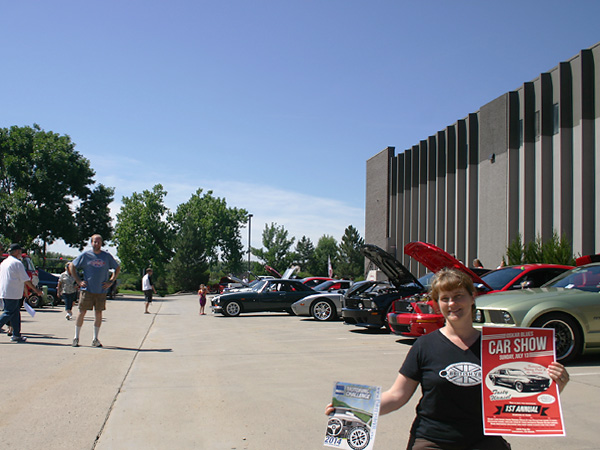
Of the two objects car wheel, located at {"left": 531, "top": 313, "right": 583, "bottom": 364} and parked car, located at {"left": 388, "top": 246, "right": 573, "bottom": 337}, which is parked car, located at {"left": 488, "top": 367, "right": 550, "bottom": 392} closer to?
car wheel, located at {"left": 531, "top": 313, "right": 583, "bottom": 364}

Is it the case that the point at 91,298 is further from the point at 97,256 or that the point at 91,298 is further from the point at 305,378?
the point at 305,378

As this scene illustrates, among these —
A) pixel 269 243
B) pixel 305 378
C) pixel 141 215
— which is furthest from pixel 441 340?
Answer: pixel 269 243

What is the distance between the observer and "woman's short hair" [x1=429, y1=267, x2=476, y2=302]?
2.87m

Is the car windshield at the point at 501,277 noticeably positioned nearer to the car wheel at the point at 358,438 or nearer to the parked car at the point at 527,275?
the parked car at the point at 527,275

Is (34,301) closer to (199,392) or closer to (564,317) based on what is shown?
(199,392)

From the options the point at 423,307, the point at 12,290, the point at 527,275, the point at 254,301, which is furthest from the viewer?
the point at 254,301

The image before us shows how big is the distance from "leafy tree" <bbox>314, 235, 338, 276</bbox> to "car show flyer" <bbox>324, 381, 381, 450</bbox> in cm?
10541

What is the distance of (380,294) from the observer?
13070 millimetres

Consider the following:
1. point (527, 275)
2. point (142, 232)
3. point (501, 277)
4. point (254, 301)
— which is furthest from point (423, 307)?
point (142, 232)

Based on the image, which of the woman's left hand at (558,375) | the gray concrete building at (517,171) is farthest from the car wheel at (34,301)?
the woman's left hand at (558,375)

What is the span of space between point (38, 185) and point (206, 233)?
48.9m

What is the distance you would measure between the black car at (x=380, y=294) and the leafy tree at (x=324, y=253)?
310 ft

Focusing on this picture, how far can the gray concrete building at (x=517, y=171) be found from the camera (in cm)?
2381

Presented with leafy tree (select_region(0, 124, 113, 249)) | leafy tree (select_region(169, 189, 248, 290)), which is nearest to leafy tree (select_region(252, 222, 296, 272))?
leafy tree (select_region(169, 189, 248, 290))
